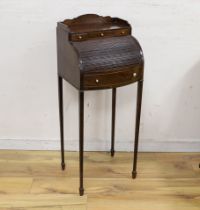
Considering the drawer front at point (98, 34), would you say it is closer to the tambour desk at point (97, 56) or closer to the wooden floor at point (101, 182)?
the tambour desk at point (97, 56)

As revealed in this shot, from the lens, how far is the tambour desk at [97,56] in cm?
165

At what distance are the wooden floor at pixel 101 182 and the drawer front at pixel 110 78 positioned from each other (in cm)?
64

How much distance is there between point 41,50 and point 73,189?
824 mm

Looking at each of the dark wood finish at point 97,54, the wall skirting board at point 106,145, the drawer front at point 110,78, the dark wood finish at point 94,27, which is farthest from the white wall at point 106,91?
the drawer front at point 110,78

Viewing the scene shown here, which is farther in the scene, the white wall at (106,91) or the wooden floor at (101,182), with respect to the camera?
the white wall at (106,91)

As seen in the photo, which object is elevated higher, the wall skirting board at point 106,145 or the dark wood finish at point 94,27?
the dark wood finish at point 94,27

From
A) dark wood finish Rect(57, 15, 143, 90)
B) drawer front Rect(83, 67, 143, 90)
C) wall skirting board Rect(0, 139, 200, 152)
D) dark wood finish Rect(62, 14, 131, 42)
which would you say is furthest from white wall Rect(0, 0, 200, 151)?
drawer front Rect(83, 67, 143, 90)

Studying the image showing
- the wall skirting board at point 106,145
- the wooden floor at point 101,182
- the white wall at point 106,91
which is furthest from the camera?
the wall skirting board at point 106,145

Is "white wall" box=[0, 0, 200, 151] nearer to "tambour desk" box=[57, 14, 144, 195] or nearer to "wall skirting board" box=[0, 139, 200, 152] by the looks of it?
"wall skirting board" box=[0, 139, 200, 152]

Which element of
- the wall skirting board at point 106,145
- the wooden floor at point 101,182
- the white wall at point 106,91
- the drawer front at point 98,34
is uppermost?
the drawer front at point 98,34

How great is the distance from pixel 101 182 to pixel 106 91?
56 cm

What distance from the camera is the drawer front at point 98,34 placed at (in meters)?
1.70

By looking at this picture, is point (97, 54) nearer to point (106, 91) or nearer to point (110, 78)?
point (110, 78)

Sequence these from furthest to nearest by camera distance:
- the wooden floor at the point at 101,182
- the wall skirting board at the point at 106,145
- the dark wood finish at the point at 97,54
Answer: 1. the wall skirting board at the point at 106,145
2. the wooden floor at the point at 101,182
3. the dark wood finish at the point at 97,54
